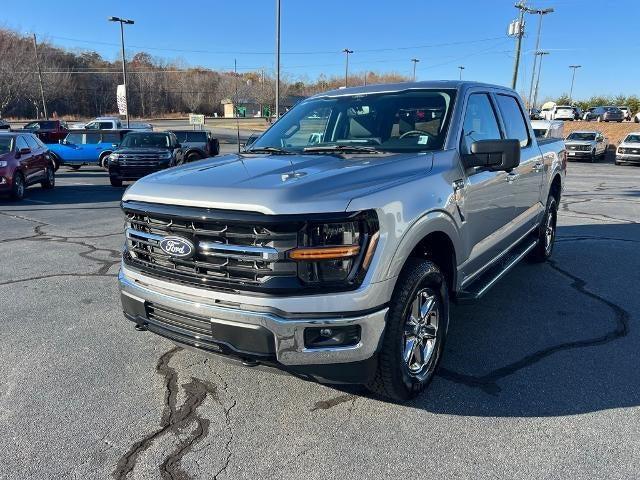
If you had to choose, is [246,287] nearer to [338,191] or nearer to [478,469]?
[338,191]

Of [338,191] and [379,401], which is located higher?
[338,191]

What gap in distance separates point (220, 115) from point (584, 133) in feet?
331

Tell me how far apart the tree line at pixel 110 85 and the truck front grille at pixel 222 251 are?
213 feet

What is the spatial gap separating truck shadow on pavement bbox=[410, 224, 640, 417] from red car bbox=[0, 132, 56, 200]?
11.2 meters

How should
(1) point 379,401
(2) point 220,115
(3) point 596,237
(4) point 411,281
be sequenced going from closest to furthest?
(4) point 411,281
(1) point 379,401
(3) point 596,237
(2) point 220,115

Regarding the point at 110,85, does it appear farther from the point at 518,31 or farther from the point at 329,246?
the point at 329,246

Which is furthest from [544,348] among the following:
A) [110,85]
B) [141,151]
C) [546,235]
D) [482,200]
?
[110,85]

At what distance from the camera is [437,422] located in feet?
9.75

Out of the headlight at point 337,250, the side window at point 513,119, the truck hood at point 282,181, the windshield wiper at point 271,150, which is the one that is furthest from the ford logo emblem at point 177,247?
the side window at point 513,119

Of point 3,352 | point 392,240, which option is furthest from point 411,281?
point 3,352

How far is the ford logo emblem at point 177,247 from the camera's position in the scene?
279 cm

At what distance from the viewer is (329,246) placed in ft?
8.41

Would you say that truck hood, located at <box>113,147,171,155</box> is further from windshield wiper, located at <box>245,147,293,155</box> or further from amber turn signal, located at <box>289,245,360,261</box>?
amber turn signal, located at <box>289,245,360,261</box>

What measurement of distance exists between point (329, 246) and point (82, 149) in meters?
20.9
